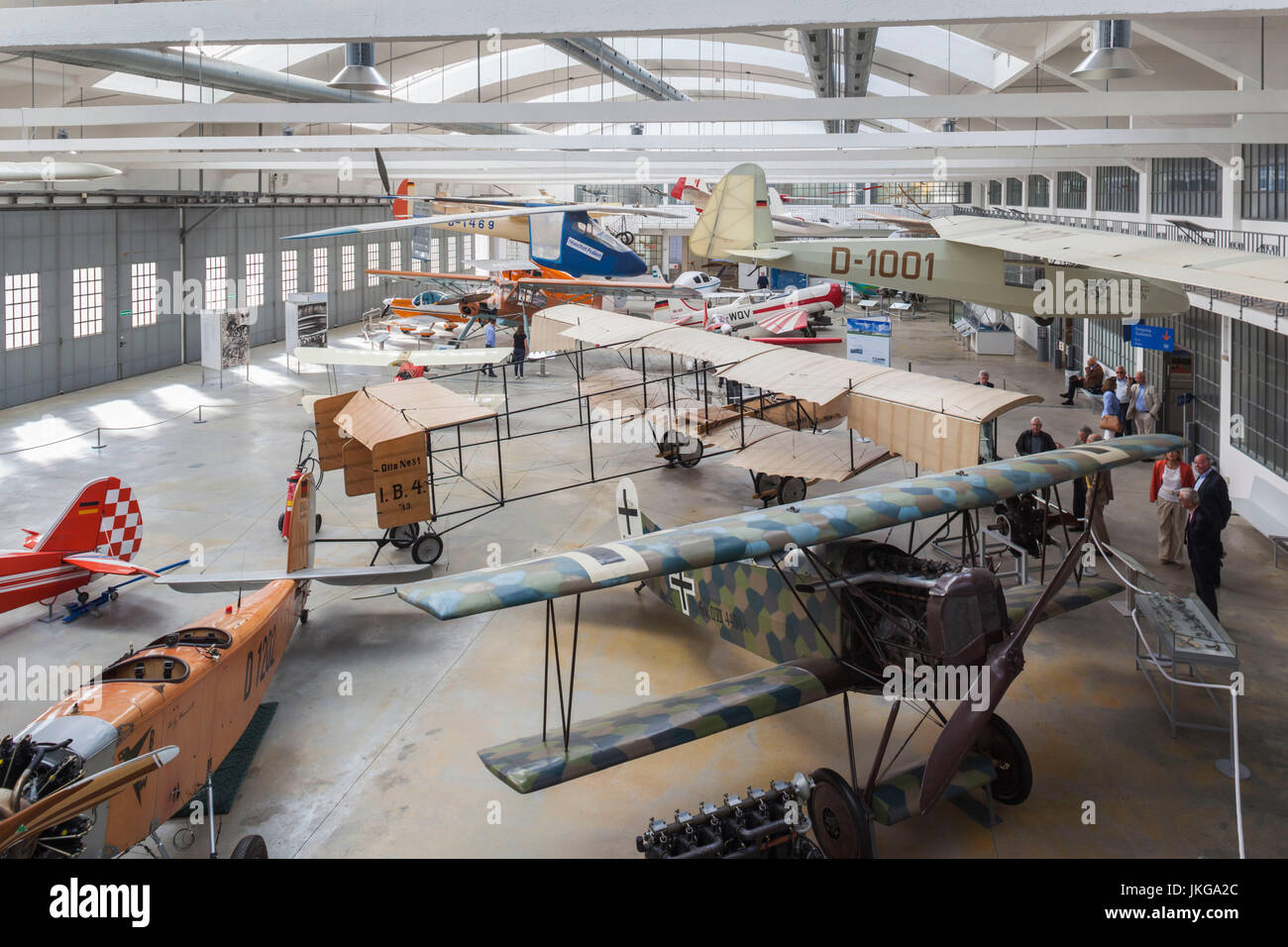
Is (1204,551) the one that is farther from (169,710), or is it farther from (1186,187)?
(1186,187)

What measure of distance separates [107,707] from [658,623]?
200 inches

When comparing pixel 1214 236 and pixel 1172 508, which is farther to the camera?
pixel 1214 236

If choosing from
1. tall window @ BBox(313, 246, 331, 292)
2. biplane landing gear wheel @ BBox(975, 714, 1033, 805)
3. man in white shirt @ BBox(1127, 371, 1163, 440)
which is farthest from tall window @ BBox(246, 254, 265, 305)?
biplane landing gear wheel @ BBox(975, 714, 1033, 805)

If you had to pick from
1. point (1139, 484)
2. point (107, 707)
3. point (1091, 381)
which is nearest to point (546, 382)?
point (1091, 381)

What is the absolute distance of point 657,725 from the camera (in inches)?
223

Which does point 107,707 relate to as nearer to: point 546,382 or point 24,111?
point 24,111

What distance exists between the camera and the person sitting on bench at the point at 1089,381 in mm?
19578

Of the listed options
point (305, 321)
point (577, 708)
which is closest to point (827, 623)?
point (577, 708)

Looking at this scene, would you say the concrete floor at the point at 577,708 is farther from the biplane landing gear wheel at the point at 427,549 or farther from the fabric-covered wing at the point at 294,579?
the fabric-covered wing at the point at 294,579

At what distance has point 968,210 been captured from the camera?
35.7 metres

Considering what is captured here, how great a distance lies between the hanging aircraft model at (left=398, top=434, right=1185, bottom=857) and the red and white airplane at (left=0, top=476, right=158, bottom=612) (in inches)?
204

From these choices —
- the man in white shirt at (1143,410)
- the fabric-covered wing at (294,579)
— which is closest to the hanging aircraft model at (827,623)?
the fabric-covered wing at (294,579)

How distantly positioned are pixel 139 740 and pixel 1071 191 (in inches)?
1115

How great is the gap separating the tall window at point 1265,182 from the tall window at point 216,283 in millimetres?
24000
